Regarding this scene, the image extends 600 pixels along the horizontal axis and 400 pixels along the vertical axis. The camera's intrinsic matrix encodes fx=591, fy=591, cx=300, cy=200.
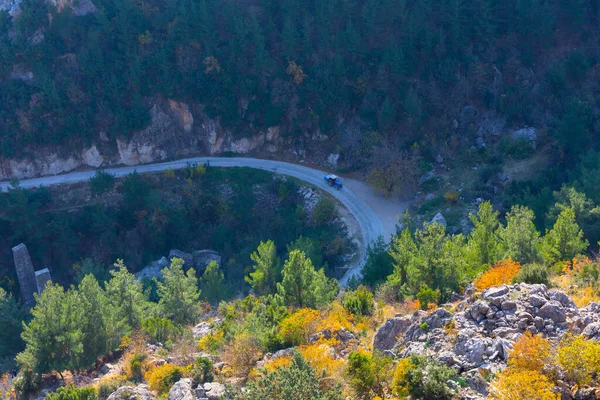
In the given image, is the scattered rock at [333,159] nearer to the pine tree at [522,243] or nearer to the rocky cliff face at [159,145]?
the rocky cliff face at [159,145]

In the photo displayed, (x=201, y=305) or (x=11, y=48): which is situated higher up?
(x=11, y=48)

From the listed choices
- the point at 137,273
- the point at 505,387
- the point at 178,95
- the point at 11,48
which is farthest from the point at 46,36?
the point at 505,387

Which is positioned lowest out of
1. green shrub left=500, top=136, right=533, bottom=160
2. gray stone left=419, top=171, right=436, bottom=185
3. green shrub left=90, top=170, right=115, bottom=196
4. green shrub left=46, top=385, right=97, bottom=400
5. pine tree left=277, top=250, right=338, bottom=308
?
green shrub left=46, top=385, right=97, bottom=400

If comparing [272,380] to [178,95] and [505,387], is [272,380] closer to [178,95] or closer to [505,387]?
[505,387]

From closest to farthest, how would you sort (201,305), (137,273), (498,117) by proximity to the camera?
1. (201,305)
2. (137,273)
3. (498,117)

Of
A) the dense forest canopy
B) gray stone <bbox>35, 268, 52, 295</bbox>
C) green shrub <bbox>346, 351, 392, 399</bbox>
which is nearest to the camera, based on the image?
green shrub <bbox>346, 351, 392, 399</bbox>

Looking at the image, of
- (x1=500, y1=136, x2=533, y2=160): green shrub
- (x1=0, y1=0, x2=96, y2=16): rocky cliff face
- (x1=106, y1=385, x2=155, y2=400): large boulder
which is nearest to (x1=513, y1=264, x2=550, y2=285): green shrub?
Result: (x1=106, y1=385, x2=155, y2=400): large boulder

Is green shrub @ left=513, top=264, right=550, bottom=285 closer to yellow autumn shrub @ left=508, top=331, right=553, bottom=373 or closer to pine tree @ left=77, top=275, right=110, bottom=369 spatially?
yellow autumn shrub @ left=508, top=331, right=553, bottom=373
